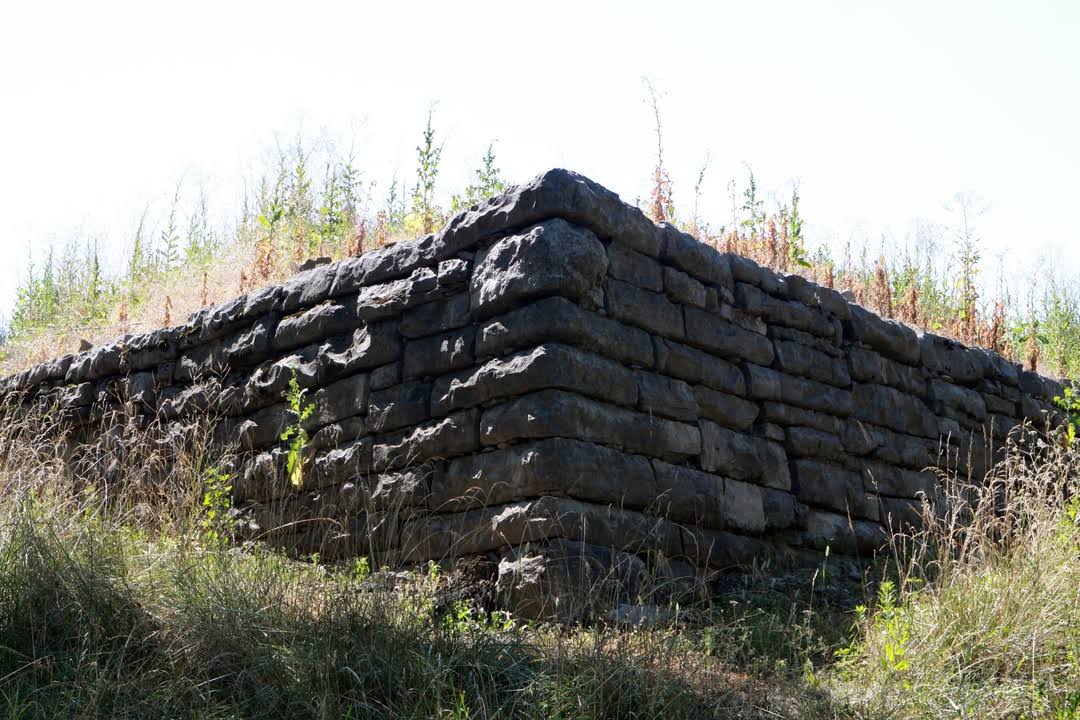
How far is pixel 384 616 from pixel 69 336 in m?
6.97

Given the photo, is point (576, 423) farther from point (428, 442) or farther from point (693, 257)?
point (693, 257)

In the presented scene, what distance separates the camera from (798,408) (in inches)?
244

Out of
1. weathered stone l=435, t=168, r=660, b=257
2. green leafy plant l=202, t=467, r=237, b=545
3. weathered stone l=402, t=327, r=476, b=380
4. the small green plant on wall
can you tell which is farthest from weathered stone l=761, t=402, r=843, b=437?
green leafy plant l=202, t=467, r=237, b=545

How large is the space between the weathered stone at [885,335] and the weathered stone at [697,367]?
4.56ft

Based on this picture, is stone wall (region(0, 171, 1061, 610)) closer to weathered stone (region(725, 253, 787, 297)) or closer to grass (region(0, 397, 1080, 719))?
weathered stone (region(725, 253, 787, 297))

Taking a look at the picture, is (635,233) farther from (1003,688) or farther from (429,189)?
(429,189)

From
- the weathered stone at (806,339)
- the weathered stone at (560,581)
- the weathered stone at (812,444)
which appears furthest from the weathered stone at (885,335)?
the weathered stone at (560,581)

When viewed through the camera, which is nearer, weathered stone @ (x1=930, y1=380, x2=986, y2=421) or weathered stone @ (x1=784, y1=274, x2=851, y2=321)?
weathered stone @ (x1=784, y1=274, x2=851, y2=321)

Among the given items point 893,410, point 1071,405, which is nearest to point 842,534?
point 893,410

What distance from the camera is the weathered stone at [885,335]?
6852 mm

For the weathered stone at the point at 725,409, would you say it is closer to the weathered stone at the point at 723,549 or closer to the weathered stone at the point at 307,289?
the weathered stone at the point at 723,549

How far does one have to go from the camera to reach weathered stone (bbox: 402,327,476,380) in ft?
16.9

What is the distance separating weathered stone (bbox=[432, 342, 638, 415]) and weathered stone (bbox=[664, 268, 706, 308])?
666 mm

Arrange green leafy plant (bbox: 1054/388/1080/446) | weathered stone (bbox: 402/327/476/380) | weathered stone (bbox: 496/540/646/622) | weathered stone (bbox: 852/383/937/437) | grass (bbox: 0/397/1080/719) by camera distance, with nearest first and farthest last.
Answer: grass (bbox: 0/397/1080/719)
weathered stone (bbox: 496/540/646/622)
weathered stone (bbox: 402/327/476/380)
weathered stone (bbox: 852/383/937/437)
green leafy plant (bbox: 1054/388/1080/446)
